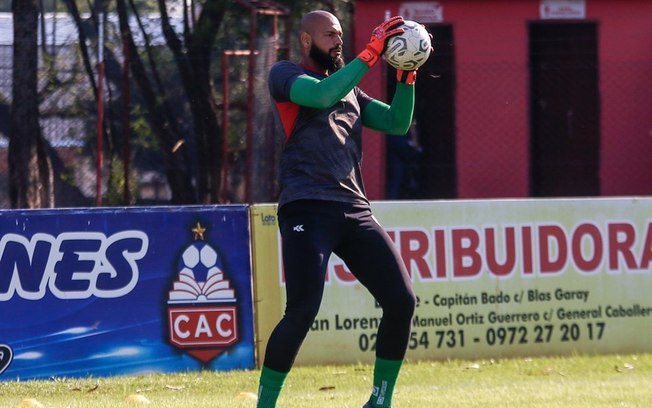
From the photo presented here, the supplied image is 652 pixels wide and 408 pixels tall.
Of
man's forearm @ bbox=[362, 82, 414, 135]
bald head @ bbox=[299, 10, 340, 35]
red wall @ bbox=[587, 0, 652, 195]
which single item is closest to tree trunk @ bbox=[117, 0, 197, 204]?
red wall @ bbox=[587, 0, 652, 195]

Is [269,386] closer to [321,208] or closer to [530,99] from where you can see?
[321,208]

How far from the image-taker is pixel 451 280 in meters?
8.72

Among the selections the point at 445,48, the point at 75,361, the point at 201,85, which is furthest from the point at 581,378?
the point at 445,48

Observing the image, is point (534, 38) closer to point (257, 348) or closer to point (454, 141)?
point (454, 141)

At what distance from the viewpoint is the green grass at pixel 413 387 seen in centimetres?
675

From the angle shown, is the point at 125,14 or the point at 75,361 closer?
the point at 75,361

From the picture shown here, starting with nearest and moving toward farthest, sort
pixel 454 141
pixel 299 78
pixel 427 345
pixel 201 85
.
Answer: pixel 299 78, pixel 427 345, pixel 201 85, pixel 454 141

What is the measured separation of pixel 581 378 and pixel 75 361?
320cm

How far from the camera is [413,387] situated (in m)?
7.53

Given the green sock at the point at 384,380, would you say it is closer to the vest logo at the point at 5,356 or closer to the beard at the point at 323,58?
the beard at the point at 323,58

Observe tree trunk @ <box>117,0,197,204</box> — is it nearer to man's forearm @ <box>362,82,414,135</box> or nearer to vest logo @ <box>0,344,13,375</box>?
vest logo @ <box>0,344,13,375</box>

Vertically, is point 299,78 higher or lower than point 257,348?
higher

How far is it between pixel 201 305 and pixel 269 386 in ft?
9.48

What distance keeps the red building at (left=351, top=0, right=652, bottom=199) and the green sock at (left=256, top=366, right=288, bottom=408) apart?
7207 millimetres
